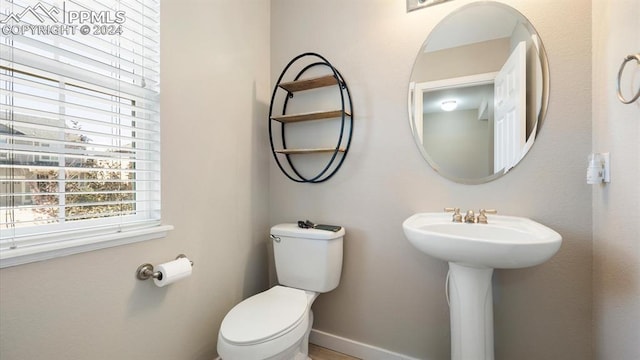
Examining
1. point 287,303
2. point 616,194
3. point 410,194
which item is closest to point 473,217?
point 410,194

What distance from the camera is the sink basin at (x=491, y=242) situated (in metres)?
0.92

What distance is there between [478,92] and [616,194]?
27.3 inches

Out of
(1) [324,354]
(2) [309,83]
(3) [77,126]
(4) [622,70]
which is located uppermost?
(2) [309,83]

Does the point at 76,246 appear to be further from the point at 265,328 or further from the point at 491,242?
the point at 491,242

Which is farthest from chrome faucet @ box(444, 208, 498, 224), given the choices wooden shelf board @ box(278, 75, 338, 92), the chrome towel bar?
wooden shelf board @ box(278, 75, 338, 92)

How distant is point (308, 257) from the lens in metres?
1.58

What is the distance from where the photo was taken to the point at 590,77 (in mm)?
1188

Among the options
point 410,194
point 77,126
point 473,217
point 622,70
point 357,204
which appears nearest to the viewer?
point 622,70

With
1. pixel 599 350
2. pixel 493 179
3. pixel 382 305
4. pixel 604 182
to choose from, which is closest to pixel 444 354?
pixel 382 305

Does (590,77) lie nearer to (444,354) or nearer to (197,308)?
(444,354)

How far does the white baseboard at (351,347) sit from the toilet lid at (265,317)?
471mm

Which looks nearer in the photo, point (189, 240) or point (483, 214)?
point (483, 214)

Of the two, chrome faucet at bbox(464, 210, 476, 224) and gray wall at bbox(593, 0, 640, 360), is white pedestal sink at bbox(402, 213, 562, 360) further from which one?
gray wall at bbox(593, 0, 640, 360)

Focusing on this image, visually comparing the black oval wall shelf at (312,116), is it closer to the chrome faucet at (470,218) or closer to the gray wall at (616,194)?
the chrome faucet at (470,218)
